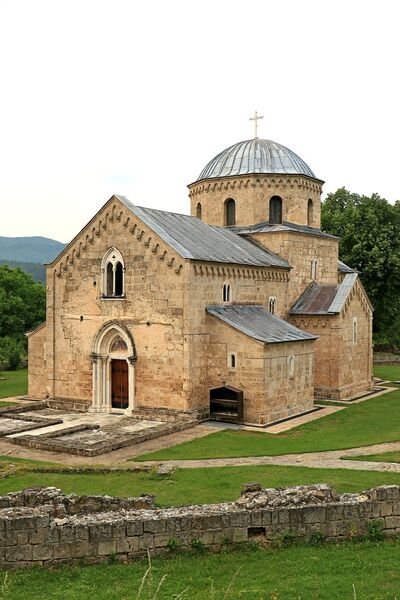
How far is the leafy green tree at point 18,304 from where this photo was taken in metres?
59.8

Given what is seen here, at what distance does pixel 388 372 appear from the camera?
4616 cm

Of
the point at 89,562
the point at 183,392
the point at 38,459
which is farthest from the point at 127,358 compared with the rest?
the point at 89,562

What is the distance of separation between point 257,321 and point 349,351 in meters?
7.84

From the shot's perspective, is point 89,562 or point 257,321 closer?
point 89,562

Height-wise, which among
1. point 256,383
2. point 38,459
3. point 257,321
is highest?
point 257,321

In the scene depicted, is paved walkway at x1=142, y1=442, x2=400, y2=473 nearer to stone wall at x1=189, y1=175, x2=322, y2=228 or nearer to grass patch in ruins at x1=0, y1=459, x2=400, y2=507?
grass patch in ruins at x1=0, y1=459, x2=400, y2=507

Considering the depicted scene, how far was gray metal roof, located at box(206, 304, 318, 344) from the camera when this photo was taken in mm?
27859

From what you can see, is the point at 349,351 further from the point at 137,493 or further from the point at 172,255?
the point at 137,493

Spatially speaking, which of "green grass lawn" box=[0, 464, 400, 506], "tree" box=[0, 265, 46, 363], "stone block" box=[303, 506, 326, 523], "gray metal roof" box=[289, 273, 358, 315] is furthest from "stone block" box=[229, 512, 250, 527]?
"tree" box=[0, 265, 46, 363]

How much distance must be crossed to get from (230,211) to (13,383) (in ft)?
54.5

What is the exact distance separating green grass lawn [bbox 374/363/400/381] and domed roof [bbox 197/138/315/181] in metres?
14.2

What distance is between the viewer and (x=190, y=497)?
15891 millimetres

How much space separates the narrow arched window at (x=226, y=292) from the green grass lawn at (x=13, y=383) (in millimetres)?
12780

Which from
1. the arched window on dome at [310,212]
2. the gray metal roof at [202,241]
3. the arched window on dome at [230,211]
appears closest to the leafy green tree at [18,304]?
the arched window on dome at [230,211]
